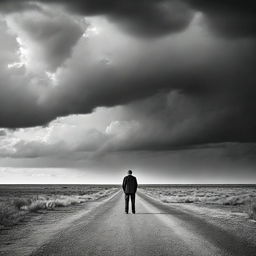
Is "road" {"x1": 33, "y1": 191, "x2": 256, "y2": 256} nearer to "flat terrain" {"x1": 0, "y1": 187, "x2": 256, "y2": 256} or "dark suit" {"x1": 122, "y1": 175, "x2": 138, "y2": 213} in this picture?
"flat terrain" {"x1": 0, "y1": 187, "x2": 256, "y2": 256}

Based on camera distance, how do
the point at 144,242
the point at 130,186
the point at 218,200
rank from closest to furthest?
the point at 144,242
the point at 130,186
the point at 218,200

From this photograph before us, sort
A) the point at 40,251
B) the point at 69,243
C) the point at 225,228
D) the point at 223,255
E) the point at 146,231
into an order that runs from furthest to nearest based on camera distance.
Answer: the point at 225,228
the point at 146,231
the point at 69,243
the point at 40,251
the point at 223,255

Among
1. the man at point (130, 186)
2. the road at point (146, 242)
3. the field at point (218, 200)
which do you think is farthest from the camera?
the field at point (218, 200)

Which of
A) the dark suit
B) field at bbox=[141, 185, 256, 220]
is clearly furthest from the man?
field at bbox=[141, 185, 256, 220]

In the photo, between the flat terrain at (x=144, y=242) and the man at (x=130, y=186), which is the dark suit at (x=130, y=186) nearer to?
the man at (x=130, y=186)

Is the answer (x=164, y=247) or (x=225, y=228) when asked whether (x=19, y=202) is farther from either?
(x=164, y=247)

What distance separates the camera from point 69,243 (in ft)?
25.6

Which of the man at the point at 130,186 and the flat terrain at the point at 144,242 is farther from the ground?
the man at the point at 130,186

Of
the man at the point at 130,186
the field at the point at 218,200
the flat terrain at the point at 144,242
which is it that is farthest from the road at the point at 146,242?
the field at the point at 218,200

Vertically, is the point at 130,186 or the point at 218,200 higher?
the point at 130,186

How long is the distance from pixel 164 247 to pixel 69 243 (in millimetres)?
2234

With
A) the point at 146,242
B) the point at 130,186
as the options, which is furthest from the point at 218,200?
the point at 146,242

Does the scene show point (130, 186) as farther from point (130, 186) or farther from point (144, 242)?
point (144, 242)

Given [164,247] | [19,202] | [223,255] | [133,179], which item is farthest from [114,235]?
[19,202]
